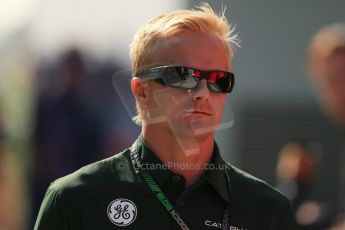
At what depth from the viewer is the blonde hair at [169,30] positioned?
3209mm

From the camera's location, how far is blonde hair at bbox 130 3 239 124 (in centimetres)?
321

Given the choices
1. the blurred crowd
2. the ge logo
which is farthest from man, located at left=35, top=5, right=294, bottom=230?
the blurred crowd

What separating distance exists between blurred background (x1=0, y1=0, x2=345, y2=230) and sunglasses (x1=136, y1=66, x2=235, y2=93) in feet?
3.66

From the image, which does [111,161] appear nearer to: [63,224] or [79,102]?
[63,224]

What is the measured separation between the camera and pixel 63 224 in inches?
123

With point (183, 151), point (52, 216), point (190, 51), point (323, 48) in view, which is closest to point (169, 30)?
point (190, 51)

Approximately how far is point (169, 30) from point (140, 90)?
272 millimetres

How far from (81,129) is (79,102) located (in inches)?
7.8

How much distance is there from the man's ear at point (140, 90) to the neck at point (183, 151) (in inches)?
4.4

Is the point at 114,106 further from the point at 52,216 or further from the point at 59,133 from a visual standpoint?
the point at 52,216

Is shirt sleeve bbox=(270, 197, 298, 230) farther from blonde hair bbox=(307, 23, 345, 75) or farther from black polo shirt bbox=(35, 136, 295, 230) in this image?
blonde hair bbox=(307, 23, 345, 75)

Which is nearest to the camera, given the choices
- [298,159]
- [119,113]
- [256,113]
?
[298,159]

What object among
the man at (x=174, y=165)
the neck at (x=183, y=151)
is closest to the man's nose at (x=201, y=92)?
the man at (x=174, y=165)

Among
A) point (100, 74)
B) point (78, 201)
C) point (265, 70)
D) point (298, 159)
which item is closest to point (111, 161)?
point (78, 201)
